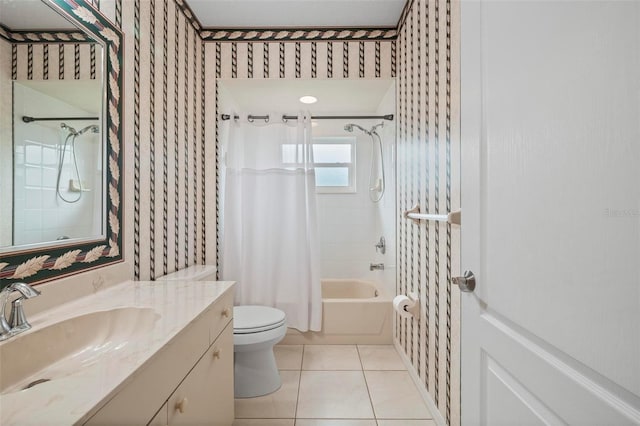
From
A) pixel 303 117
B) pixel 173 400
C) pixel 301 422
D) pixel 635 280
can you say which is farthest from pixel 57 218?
pixel 303 117

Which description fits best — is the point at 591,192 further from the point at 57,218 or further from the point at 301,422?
the point at 301,422

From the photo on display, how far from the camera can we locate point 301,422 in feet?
5.22

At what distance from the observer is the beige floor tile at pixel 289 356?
7.09 ft

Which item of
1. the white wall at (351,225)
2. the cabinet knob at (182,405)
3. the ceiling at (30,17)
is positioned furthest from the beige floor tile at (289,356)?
the ceiling at (30,17)

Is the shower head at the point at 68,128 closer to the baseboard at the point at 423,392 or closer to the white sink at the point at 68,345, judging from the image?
the white sink at the point at 68,345

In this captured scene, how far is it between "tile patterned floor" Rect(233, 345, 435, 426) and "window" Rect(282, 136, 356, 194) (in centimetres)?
165

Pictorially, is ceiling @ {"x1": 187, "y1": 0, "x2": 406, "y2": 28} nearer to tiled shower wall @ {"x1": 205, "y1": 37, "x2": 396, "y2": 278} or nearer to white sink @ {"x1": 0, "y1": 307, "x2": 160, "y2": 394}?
tiled shower wall @ {"x1": 205, "y1": 37, "x2": 396, "y2": 278}

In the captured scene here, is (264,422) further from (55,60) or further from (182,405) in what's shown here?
(55,60)

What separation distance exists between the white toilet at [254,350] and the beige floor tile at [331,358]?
1.07 feet

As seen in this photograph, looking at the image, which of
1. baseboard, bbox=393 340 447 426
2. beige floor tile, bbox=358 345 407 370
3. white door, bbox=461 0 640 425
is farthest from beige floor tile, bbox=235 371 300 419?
white door, bbox=461 0 640 425

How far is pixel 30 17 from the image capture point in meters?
1.04

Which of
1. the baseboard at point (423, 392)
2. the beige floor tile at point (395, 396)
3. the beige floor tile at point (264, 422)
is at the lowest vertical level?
the beige floor tile at point (264, 422)

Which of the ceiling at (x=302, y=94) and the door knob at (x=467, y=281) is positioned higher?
the ceiling at (x=302, y=94)

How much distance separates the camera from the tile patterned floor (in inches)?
63.5
